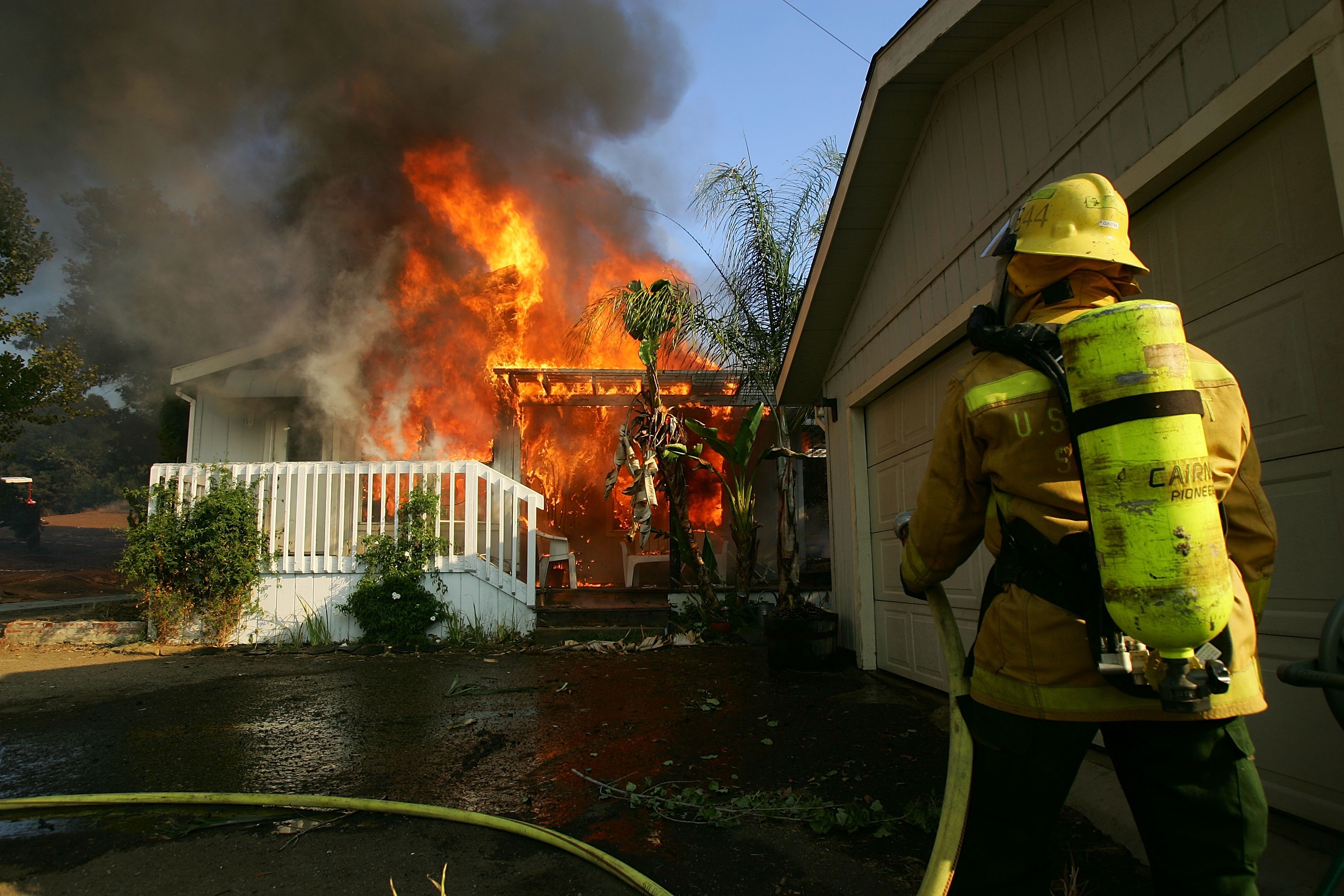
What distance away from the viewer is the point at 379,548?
25.7 ft

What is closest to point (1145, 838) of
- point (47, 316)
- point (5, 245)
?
point (5, 245)

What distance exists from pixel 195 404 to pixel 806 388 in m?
9.53

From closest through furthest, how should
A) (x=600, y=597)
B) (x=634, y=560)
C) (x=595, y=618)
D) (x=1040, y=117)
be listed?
1. (x=1040, y=117)
2. (x=595, y=618)
3. (x=600, y=597)
4. (x=634, y=560)

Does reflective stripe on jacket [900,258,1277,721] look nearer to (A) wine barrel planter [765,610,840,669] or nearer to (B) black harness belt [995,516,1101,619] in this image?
(B) black harness belt [995,516,1101,619]

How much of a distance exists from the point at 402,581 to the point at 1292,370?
24.8 ft

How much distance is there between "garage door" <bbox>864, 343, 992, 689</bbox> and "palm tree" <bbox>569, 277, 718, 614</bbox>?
2.65 m

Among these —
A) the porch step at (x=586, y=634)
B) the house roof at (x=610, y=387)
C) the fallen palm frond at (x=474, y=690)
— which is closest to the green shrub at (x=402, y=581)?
the porch step at (x=586, y=634)

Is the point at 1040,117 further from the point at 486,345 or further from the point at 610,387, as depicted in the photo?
the point at 486,345

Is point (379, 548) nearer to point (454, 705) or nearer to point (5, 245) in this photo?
point (454, 705)

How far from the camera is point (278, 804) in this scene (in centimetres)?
286

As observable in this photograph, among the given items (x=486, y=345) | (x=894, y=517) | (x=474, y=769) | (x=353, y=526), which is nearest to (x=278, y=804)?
(x=474, y=769)

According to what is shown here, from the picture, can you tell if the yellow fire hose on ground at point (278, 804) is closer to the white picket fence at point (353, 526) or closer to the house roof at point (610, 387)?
the white picket fence at point (353, 526)

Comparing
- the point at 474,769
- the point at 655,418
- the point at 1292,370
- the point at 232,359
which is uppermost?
the point at 232,359

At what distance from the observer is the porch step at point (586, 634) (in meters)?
7.87
